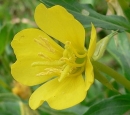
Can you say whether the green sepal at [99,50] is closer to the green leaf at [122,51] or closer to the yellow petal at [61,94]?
the yellow petal at [61,94]

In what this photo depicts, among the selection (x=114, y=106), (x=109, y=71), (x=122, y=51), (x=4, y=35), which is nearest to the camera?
(x=109, y=71)

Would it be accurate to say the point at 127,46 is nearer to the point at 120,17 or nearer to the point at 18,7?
the point at 120,17

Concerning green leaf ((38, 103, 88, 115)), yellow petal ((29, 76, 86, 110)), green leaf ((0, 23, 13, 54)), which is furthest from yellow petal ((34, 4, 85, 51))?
green leaf ((0, 23, 13, 54))

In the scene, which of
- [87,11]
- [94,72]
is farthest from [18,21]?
[94,72]

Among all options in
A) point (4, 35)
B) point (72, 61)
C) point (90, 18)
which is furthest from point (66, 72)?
point (4, 35)

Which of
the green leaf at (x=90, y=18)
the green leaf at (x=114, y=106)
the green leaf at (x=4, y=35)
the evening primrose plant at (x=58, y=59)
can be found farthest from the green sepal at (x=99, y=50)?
the green leaf at (x=4, y=35)

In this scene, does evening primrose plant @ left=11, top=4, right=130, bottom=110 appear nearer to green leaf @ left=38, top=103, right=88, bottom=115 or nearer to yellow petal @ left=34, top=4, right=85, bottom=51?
yellow petal @ left=34, top=4, right=85, bottom=51

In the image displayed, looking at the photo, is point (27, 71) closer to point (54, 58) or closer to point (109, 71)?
point (54, 58)
